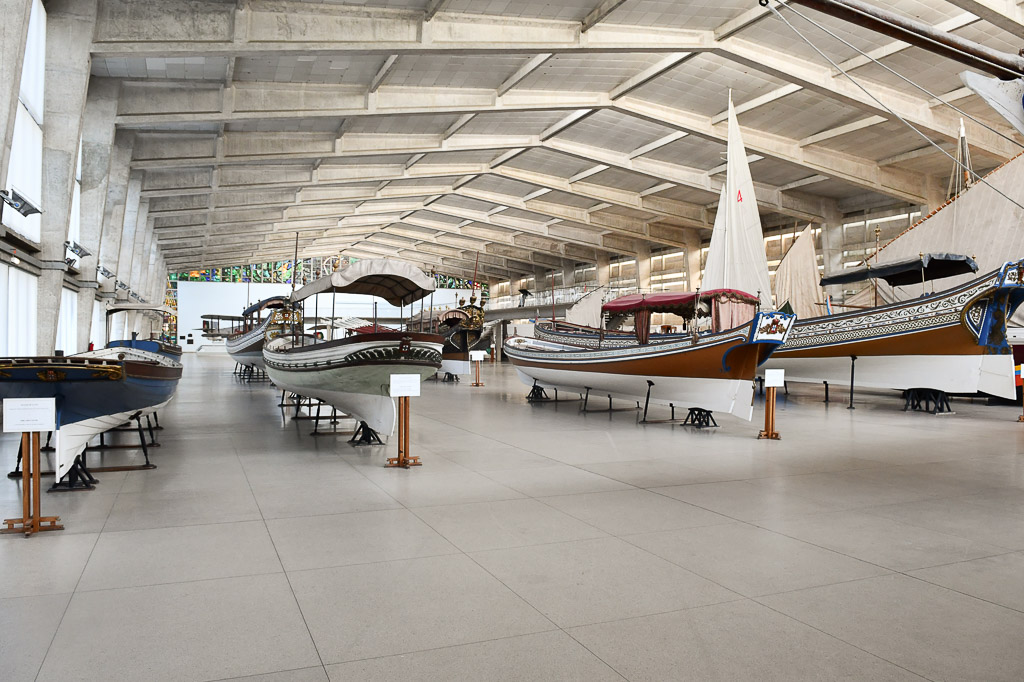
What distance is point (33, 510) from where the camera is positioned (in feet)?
15.5

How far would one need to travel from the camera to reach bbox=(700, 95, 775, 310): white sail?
48.9ft

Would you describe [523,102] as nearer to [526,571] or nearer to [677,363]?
[677,363]

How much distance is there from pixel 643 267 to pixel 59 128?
34462mm

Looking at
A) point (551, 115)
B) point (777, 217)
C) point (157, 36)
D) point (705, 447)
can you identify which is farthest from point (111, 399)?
point (777, 217)

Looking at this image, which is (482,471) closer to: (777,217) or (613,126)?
(613,126)

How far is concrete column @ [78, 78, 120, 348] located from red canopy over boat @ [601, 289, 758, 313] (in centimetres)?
1282

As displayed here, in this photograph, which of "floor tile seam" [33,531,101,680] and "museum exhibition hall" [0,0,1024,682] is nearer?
"floor tile seam" [33,531,101,680]

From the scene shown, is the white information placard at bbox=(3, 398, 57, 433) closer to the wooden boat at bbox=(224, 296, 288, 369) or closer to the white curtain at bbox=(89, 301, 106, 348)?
the wooden boat at bbox=(224, 296, 288, 369)

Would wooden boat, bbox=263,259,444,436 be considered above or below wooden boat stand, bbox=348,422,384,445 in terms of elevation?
above

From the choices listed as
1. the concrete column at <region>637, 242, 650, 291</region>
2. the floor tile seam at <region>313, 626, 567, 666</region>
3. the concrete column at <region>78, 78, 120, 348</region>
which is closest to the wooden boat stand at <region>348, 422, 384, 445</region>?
the floor tile seam at <region>313, 626, 567, 666</region>

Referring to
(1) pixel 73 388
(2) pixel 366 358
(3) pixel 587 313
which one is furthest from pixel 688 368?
(3) pixel 587 313

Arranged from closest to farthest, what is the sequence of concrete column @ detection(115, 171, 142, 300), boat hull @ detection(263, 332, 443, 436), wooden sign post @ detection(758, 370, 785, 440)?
boat hull @ detection(263, 332, 443, 436)
wooden sign post @ detection(758, 370, 785, 440)
concrete column @ detection(115, 171, 142, 300)

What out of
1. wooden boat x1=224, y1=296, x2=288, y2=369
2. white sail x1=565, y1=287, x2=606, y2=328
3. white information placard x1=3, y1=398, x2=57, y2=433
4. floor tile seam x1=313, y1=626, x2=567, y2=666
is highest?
white sail x1=565, y1=287, x2=606, y2=328

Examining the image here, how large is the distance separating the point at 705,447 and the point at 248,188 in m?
23.5
